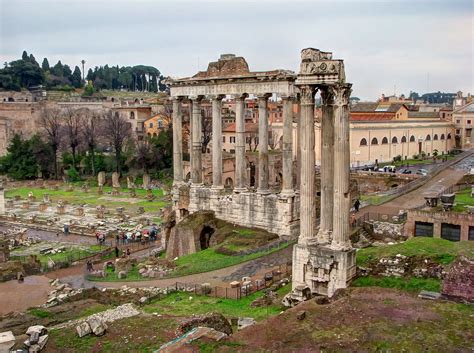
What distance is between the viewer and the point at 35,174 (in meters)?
67.8

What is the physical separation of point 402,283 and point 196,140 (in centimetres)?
1658

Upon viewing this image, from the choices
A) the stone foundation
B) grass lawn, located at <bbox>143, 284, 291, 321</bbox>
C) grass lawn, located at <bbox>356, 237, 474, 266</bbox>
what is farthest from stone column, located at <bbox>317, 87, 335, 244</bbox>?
the stone foundation

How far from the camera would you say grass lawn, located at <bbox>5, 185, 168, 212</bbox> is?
48906 millimetres

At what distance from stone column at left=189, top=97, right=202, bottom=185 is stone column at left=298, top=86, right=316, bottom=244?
43.8ft

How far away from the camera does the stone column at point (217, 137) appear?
2889 cm

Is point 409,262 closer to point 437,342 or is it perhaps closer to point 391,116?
point 437,342

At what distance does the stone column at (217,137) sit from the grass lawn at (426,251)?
12.2m

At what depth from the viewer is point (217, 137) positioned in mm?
29188

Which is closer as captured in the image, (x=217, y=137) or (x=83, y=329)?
(x=83, y=329)

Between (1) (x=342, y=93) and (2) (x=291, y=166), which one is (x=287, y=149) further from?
(1) (x=342, y=93)

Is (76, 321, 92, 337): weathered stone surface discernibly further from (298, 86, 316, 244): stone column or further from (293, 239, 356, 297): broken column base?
(298, 86, 316, 244): stone column

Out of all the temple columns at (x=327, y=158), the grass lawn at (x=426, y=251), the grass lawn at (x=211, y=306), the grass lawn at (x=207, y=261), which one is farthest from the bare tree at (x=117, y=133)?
the grass lawn at (x=426, y=251)

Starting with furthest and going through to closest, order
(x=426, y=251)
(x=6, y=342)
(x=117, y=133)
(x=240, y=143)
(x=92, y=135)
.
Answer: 1. (x=92, y=135)
2. (x=117, y=133)
3. (x=240, y=143)
4. (x=426, y=251)
5. (x=6, y=342)

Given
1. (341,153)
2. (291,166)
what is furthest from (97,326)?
(291,166)
